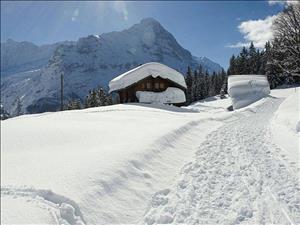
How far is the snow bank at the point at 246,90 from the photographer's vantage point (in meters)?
51.7

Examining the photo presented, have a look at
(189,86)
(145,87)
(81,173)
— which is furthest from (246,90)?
(81,173)

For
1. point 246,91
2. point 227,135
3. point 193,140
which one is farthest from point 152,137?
point 246,91

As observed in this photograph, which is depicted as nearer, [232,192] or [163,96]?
[232,192]

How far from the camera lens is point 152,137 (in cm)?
1365

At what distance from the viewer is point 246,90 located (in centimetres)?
5422

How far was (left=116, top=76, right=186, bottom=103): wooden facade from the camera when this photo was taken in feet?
164

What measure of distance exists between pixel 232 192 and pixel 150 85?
4277cm

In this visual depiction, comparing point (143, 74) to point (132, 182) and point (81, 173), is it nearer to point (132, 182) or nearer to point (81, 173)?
point (132, 182)

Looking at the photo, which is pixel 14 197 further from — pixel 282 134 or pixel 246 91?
pixel 246 91

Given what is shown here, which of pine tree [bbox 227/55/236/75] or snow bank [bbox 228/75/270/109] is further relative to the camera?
pine tree [bbox 227/55/236/75]

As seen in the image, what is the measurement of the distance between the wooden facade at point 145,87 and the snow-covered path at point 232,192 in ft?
124

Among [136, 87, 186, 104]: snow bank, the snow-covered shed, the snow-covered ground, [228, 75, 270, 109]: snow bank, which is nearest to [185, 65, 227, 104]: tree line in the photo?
[228, 75, 270, 109]: snow bank

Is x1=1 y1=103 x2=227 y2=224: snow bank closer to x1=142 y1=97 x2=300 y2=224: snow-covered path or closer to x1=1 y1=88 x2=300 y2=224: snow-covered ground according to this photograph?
x1=1 y1=88 x2=300 y2=224: snow-covered ground

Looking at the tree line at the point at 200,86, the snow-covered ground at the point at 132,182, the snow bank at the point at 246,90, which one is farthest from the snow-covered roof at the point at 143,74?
the tree line at the point at 200,86
